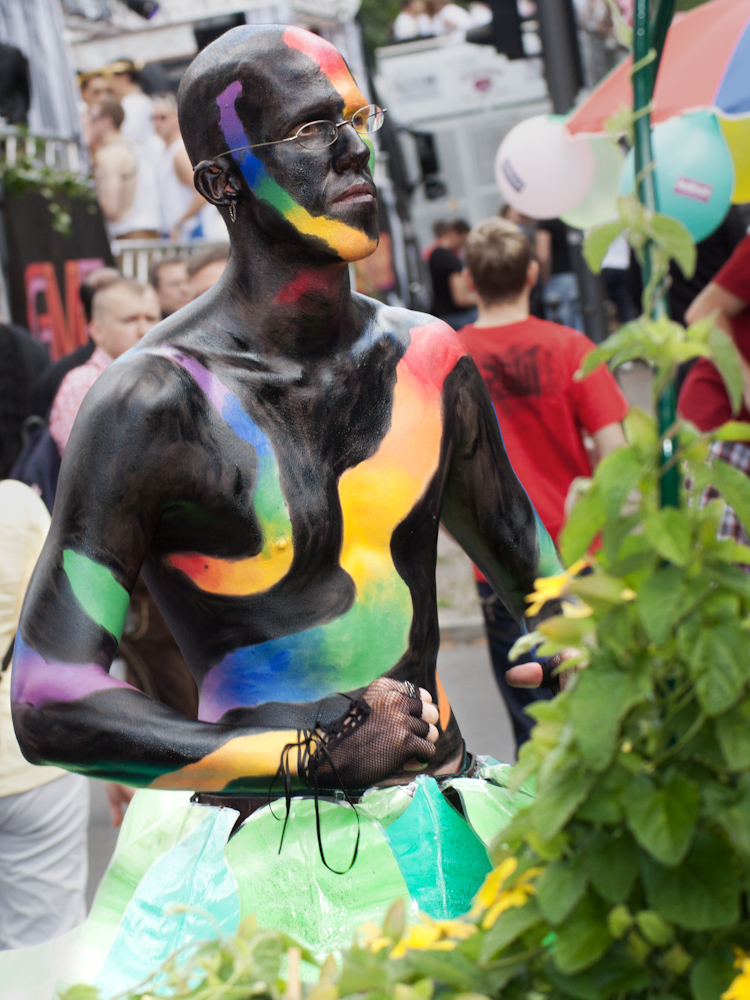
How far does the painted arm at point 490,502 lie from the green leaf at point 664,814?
1.08 metres

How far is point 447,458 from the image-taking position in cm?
185

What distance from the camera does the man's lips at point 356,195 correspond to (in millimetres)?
1691

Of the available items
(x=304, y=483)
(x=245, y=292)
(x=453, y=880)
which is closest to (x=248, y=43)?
(x=245, y=292)

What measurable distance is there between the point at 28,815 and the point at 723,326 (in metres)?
2.73

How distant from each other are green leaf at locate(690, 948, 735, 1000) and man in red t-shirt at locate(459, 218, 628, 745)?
10.4 feet

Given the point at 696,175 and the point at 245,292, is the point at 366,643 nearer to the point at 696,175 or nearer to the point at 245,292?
the point at 245,292

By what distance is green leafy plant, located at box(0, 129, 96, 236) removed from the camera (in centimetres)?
736

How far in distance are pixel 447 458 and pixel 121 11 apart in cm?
1183

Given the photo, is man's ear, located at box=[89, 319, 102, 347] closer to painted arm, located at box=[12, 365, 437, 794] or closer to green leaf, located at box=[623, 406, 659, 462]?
painted arm, located at box=[12, 365, 437, 794]

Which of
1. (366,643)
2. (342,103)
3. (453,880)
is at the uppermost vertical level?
(342,103)

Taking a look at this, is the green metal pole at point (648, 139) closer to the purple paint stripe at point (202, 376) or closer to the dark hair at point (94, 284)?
the purple paint stripe at point (202, 376)

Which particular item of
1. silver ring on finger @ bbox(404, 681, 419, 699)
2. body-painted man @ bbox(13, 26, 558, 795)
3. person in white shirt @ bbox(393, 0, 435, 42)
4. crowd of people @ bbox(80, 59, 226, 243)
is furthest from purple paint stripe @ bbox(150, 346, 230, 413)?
person in white shirt @ bbox(393, 0, 435, 42)

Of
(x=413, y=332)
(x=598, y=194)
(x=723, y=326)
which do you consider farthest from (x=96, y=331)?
(x=413, y=332)

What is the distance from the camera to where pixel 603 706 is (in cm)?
87
